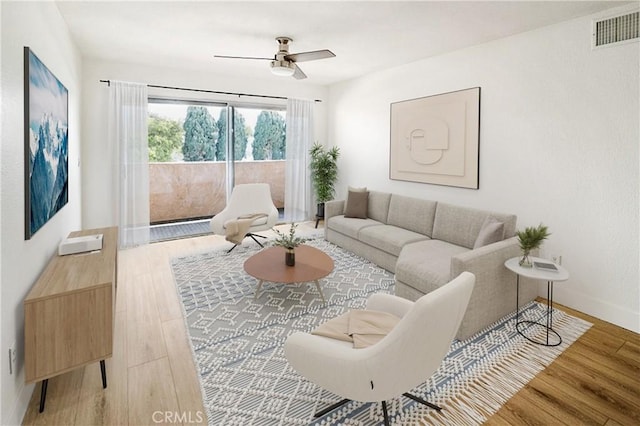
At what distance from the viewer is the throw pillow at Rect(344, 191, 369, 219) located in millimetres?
5047

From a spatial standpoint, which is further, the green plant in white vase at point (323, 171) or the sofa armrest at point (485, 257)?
the green plant in white vase at point (323, 171)

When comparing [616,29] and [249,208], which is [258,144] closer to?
[249,208]

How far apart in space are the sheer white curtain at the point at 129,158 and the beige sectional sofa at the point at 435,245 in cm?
283

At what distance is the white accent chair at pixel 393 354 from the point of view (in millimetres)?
1467

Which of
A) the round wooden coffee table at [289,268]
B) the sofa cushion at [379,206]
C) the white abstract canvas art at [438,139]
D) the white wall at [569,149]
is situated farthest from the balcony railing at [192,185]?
the white wall at [569,149]

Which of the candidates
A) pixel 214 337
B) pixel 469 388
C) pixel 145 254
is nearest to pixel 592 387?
pixel 469 388

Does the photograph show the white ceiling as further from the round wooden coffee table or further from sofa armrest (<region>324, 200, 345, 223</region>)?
the round wooden coffee table

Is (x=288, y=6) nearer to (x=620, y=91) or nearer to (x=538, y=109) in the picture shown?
(x=538, y=109)

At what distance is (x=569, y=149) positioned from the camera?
3164mm

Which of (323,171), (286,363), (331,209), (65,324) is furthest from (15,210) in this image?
(323,171)

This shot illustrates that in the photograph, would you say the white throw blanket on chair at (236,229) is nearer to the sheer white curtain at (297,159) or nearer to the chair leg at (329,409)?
the sheer white curtain at (297,159)

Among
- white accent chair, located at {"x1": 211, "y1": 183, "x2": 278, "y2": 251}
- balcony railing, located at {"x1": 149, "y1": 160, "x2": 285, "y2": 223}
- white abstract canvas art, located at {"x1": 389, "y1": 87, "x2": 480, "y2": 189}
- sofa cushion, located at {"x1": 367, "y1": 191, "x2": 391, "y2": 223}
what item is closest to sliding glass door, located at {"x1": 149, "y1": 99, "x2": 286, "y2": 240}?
balcony railing, located at {"x1": 149, "y1": 160, "x2": 285, "y2": 223}

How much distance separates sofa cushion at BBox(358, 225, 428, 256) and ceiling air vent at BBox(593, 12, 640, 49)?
2.43 metres

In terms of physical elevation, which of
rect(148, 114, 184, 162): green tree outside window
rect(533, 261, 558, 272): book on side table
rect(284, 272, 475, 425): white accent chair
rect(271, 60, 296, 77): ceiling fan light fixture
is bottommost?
rect(284, 272, 475, 425): white accent chair
